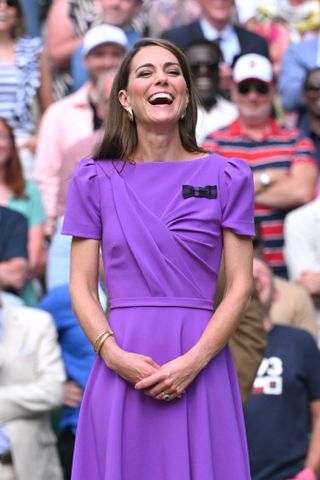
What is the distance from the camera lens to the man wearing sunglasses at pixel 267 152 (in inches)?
343

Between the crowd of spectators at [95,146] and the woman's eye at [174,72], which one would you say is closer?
the woman's eye at [174,72]

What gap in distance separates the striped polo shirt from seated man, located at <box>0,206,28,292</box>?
4.93 feet

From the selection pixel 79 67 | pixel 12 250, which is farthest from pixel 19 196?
pixel 79 67

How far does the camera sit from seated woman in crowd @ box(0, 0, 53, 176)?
9.56 metres

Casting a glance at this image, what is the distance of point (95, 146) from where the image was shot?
5.21m

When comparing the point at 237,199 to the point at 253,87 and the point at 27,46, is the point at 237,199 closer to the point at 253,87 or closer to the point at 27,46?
the point at 253,87

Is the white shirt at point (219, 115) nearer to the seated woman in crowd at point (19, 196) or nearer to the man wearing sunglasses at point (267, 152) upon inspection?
the man wearing sunglasses at point (267, 152)

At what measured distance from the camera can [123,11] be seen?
10.3m

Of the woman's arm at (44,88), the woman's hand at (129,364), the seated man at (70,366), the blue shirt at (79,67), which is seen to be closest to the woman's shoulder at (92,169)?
the woman's hand at (129,364)

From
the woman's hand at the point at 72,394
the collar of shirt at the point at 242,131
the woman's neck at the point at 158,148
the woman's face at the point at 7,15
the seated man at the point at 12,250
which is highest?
the woman's neck at the point at 158,148

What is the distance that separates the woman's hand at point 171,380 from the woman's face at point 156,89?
2.75ft

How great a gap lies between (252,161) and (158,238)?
14.9 feet

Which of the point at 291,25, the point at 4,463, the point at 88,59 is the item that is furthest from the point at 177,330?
the point at 291,25

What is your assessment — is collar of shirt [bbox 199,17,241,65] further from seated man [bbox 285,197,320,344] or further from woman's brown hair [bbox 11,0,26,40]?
seated man [bbox 285,197,320,344]
